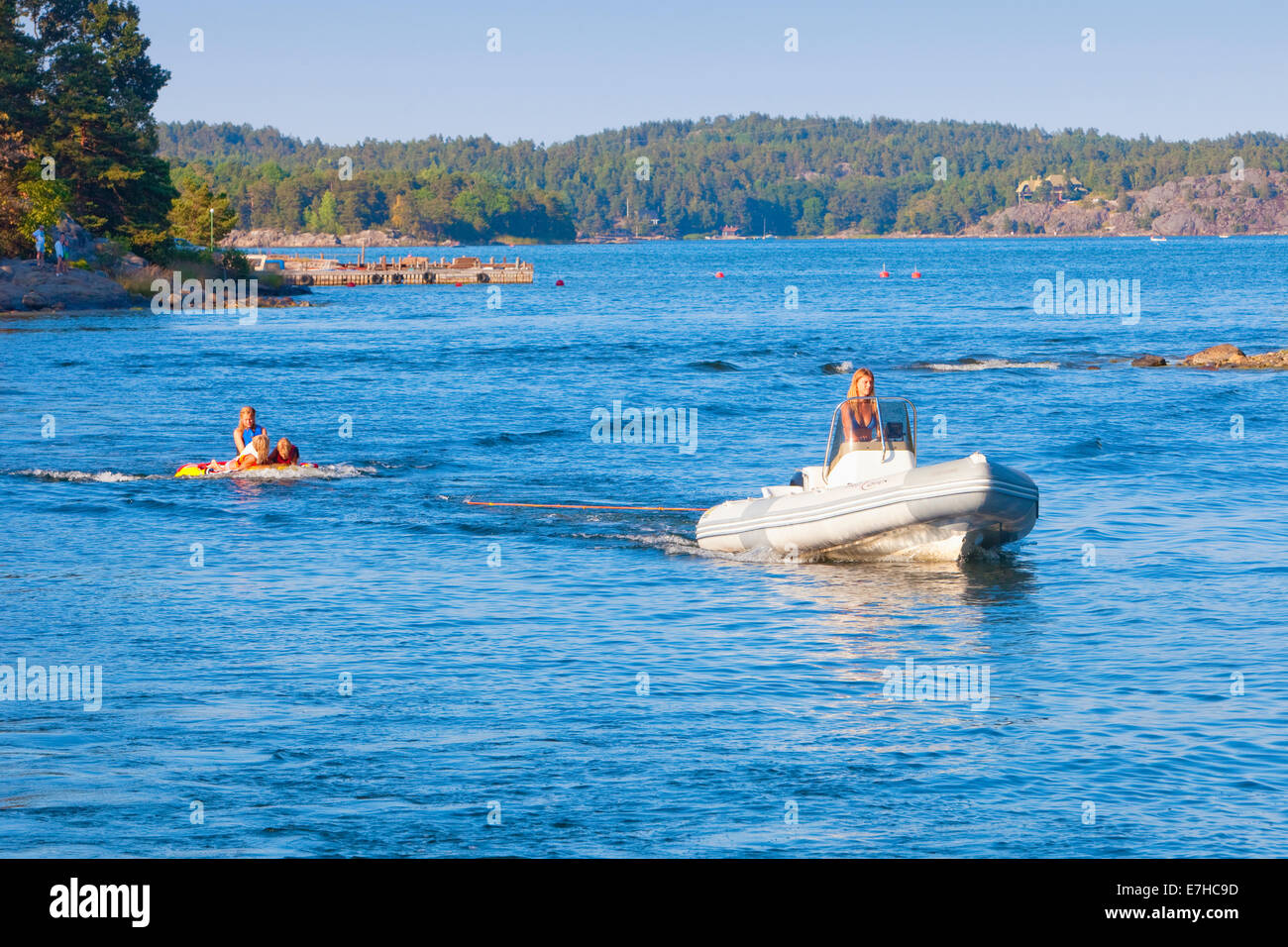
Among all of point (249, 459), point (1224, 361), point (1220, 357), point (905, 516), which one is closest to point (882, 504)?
point (905, 516)

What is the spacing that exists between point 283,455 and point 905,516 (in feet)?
41.3

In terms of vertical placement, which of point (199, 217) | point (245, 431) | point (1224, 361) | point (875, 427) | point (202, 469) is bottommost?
point (202, 469)

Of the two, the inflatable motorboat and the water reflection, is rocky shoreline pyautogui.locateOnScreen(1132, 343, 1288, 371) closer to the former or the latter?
the water reflection

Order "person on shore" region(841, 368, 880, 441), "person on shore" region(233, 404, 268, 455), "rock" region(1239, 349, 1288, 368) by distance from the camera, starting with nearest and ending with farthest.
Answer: "person on shore" region(841, 368, 880, 441) → "person on shore" region(233, 404, 268, 455) → "rock" region(1239, 349, 1288, 368)

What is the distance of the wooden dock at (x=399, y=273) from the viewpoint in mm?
112375

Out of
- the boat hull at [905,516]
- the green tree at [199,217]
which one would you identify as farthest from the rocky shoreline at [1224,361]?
the green tree at [199,217]

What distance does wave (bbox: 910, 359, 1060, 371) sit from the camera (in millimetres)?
47656

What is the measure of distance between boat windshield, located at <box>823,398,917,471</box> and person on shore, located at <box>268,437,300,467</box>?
11.3 m

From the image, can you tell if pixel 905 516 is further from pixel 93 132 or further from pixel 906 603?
pixel 93 132

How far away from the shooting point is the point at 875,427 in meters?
18.1

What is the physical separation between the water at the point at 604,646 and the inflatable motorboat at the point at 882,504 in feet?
1.25

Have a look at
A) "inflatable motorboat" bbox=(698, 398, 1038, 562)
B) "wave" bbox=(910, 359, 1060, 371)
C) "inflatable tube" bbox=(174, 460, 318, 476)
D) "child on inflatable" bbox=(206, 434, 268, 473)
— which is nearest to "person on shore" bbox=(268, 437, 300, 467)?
"inflatable tube" bbox=(174, 460, 318, 476)
